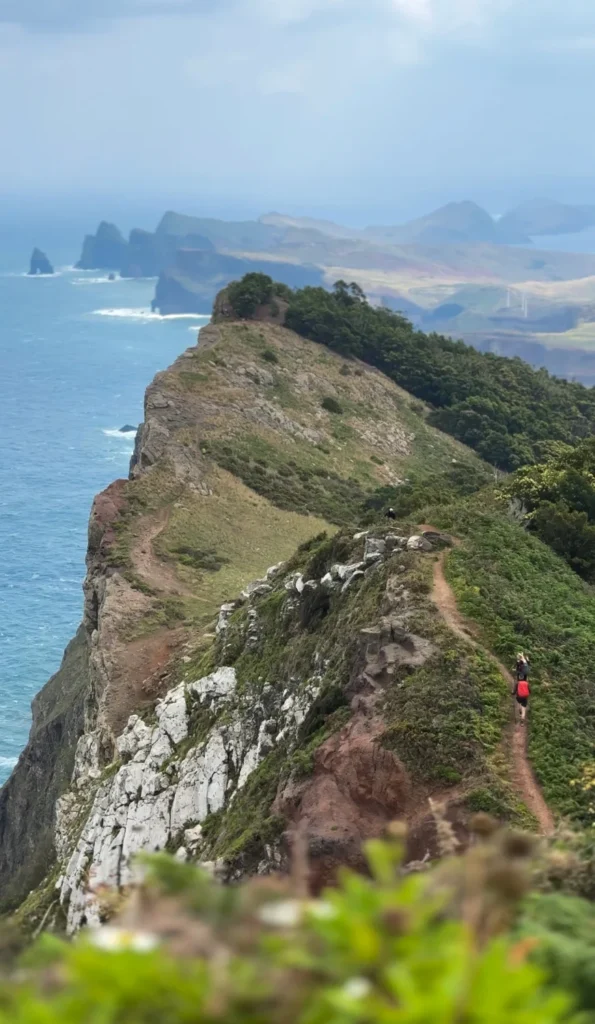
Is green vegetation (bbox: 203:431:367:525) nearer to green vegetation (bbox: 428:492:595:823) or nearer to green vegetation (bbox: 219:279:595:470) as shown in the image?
green vegetation (bbox: 219:279:595:470)

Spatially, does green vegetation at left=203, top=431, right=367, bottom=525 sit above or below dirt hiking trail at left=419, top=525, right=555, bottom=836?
below

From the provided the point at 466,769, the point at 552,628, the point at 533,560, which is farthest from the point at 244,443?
the point at 466,769

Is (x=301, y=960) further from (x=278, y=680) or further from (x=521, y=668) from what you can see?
(x=278, y=680)

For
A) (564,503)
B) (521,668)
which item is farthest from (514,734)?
(564,503)

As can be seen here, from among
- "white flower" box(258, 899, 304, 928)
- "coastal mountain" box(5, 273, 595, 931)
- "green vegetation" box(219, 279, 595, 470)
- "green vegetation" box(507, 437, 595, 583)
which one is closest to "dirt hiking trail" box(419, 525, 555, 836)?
"coastal mountain" box(5, 273, 595, 931)

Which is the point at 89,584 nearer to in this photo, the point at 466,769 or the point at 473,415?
the point at 466,769
